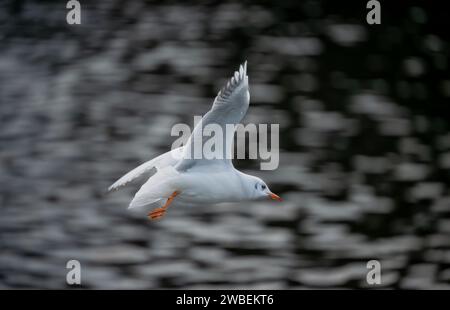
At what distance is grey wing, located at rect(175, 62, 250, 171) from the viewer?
963 mm

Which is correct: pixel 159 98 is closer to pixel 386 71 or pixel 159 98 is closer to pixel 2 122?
pixel 2 122

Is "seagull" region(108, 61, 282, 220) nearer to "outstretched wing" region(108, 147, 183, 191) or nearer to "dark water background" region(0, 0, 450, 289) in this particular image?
"outstretched wing" region(108, 147, 183, 191)

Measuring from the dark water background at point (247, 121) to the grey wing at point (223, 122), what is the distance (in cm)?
26

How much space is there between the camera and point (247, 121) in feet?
4.48

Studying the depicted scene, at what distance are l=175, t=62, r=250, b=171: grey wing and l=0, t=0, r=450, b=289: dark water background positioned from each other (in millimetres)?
261

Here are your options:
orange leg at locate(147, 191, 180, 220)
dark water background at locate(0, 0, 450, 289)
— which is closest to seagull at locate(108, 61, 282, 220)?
orange leg at locate(147, 191, 180, 220)

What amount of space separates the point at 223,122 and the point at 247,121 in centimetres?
35

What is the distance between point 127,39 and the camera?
154 centimetres

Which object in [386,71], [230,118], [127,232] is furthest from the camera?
[386,71]

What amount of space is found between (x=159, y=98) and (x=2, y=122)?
461 millimetres

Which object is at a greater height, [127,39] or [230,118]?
[127,39]

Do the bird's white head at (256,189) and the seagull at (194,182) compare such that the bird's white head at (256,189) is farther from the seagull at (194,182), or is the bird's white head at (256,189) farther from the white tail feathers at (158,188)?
the white tail feathers at (158,188)

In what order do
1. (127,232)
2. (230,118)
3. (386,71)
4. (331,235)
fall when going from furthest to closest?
(386,71)
(331,235)
(127,232)
(230,118)

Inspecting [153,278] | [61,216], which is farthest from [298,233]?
[61,216]
